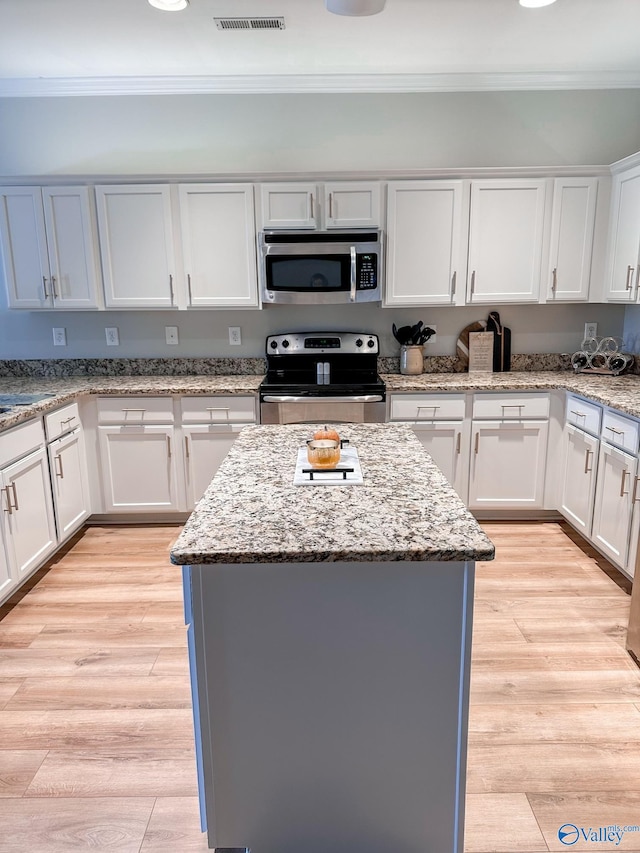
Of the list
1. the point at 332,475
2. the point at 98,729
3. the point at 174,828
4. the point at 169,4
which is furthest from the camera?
the point at 169,4

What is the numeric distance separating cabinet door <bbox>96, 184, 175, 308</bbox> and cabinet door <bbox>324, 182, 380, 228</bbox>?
971mm

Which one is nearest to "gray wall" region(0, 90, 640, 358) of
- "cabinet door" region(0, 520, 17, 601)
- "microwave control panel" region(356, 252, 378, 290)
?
"microwave control panel" region(356, 252, 378, 290)

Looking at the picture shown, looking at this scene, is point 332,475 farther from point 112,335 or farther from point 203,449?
point 112,335

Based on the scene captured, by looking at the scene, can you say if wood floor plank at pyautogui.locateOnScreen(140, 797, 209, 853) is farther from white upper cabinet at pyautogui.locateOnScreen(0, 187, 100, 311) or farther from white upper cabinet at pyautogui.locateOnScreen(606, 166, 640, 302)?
white upper cabinet at pyautogui.locateOnScreen(606, 166, 640, 302)

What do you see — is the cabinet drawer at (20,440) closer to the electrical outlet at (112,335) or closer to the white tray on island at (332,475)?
the electrical outlet at (112,335)

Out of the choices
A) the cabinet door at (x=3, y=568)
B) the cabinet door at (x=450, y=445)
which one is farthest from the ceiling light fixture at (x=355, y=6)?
the cabinet door at (x=3, y=568)

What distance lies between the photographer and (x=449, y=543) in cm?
124

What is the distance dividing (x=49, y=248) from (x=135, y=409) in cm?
111

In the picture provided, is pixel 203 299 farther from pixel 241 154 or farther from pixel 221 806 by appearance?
pixel 221 806

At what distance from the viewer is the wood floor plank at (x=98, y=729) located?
1867mm

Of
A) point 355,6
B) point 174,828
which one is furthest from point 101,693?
point 355,6

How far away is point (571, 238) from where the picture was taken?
3.52 meters

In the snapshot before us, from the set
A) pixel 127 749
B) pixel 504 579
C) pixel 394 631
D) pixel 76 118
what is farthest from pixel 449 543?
pixel 76 118

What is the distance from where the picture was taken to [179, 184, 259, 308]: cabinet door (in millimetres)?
3463
